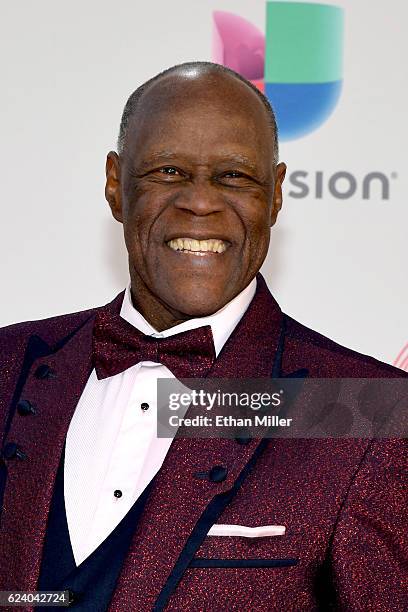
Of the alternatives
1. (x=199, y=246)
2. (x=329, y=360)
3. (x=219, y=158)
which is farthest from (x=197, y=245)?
(x=329, y=360)

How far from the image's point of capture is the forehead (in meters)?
1.51

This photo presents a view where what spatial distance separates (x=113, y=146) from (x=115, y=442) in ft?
2.25

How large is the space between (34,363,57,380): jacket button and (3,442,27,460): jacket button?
0.36ft

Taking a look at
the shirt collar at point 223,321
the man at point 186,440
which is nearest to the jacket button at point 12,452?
the man at point 186,440

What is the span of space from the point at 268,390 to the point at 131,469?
191 millimetres

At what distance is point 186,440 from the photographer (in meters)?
1.44

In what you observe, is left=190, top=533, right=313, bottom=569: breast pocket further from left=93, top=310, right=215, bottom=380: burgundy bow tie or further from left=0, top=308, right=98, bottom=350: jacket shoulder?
left=0, top=308, right=98, bottom=350: jacket shoulder

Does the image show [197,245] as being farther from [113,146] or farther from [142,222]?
[113,146]

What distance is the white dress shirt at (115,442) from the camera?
1.45 metres

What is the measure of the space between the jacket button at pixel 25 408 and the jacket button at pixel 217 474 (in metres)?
0.27

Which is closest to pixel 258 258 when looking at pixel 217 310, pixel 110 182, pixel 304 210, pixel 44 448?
pixel 217 310

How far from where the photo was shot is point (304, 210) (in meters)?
2.04

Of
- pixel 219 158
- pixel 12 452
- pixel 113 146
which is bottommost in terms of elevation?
pixel 12 452

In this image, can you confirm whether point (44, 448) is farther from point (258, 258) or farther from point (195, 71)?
point (195, 71)
